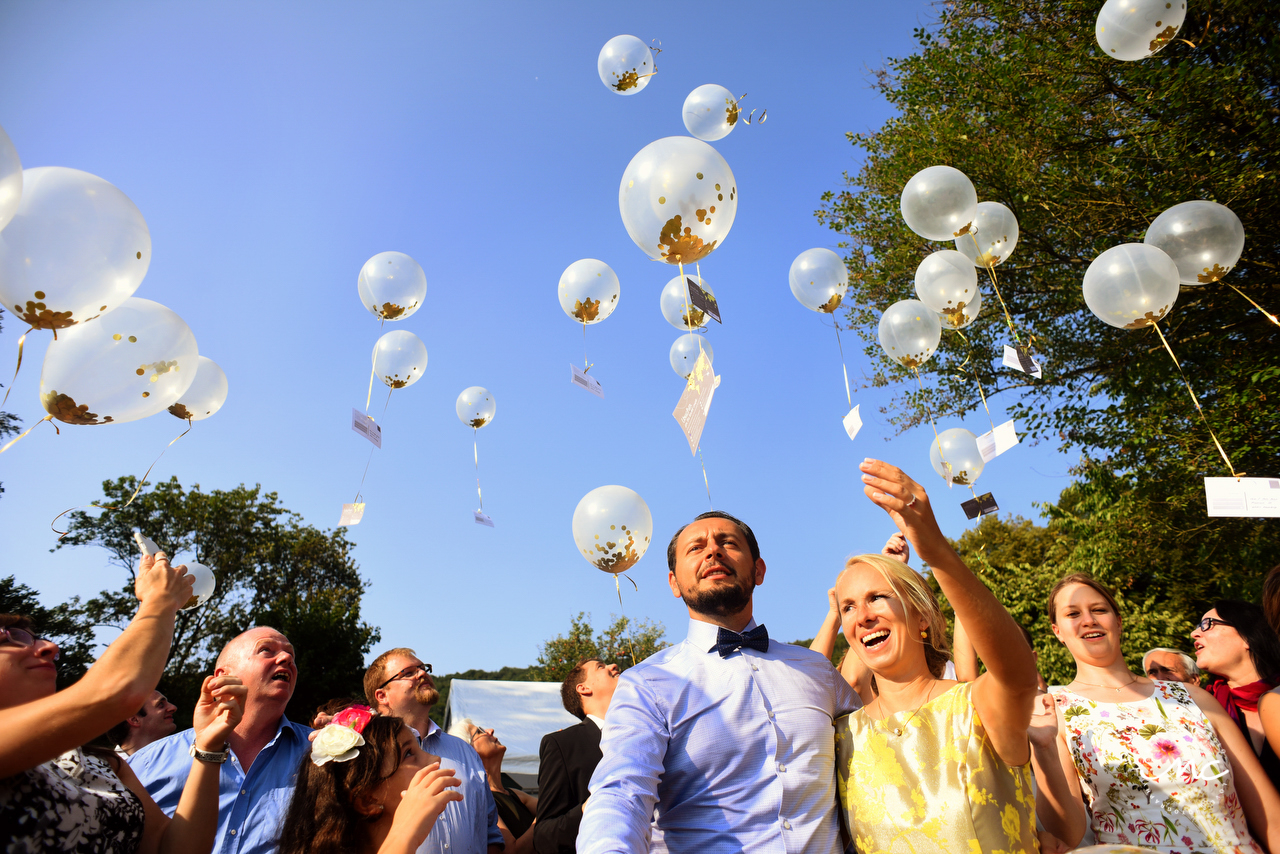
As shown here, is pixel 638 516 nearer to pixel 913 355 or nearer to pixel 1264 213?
pixel 913 355

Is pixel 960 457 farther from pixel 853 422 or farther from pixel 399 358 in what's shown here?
pixel 399 358

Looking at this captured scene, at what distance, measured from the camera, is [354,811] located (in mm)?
2381

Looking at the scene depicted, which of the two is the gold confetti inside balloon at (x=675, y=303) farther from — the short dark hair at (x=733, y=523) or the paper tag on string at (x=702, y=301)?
the short dark hair at (x=733, y=523)

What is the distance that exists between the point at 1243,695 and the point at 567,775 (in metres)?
3.28

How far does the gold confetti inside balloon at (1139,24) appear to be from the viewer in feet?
18.5

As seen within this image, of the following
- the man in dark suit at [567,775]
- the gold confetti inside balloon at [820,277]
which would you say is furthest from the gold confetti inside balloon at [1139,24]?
the man in dark suit at [567,775]

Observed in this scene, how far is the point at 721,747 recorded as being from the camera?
2.14m

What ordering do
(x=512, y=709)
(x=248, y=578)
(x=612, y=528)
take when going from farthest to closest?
(x=248, y=578) < (x=512, y=709) < (x=612, y=528)

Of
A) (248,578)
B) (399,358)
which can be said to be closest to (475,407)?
(399,358)

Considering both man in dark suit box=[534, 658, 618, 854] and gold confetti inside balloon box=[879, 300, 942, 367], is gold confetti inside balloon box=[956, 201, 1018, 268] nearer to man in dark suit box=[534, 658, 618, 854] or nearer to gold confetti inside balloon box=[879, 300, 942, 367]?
gold confetti inside balloon box=[879, 300, 942, 367]

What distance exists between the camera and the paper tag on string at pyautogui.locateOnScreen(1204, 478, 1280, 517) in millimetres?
4219

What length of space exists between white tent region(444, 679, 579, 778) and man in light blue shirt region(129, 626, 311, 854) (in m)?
9.15

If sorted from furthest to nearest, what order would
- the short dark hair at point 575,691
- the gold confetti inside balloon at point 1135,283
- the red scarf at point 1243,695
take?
the gold confetti inside balloon at point 1135,283, the short dark hair at point 575,691, the red scarf at point 1243,695

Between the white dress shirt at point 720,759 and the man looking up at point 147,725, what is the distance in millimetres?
3397
